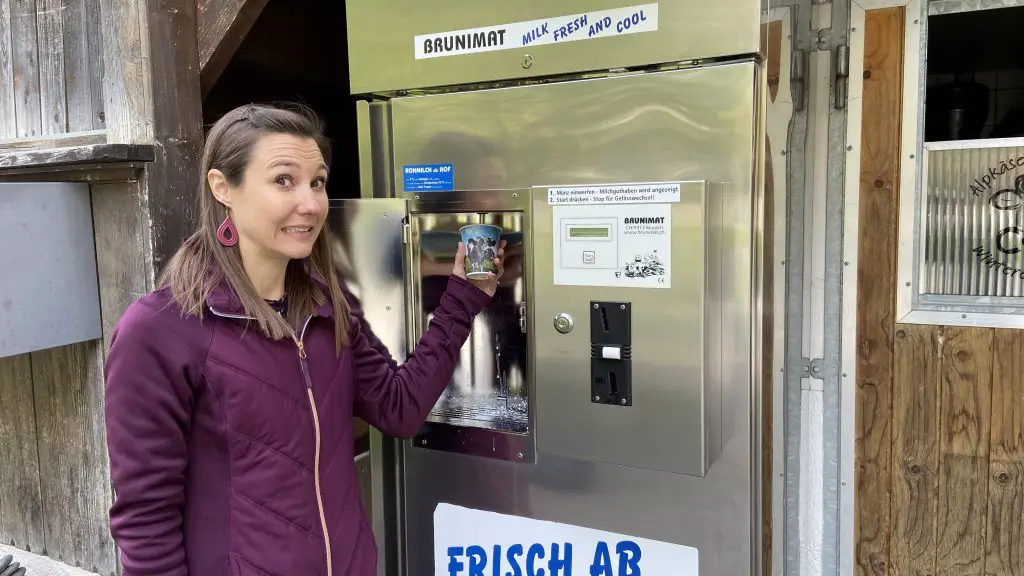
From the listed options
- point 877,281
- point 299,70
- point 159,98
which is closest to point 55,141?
point 159,98

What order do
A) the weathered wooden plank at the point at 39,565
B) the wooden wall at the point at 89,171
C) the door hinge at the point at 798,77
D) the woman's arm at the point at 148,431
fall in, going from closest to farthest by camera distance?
the woman's arm at the point at 148,431
the wooden wall at the point at 89,171
the door hinge at the point at 798,77
the weathered wooden plank at the point at 39,565

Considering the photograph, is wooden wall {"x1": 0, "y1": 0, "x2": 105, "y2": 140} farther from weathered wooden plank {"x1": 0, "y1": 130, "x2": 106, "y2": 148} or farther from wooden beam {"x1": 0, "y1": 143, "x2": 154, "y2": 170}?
wooden beam {"x1": 0, "y1": 143, "x2": 154, "y2": 170}

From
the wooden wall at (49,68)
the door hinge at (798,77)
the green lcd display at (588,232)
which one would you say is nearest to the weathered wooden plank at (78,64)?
the wooden wall at (49,68)

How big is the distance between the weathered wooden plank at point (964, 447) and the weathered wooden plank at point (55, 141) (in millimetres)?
2696

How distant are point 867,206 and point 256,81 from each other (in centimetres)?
246

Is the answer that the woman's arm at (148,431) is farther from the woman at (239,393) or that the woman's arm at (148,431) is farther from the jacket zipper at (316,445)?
the jacket zipper at (316,445)

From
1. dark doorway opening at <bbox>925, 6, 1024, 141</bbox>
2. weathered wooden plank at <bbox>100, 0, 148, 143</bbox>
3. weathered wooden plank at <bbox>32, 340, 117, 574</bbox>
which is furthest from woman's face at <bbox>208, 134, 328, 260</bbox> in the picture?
dark doorway opening at <bbox>925, 6, 1024, 141</bbox>

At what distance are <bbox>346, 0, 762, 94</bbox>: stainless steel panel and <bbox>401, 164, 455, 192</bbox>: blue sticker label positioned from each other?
0.24 meters

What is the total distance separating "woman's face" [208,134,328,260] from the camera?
1.42m

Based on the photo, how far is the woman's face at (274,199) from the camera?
4.67 ft

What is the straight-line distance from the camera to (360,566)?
158cm

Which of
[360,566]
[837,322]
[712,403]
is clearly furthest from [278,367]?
[837,322]

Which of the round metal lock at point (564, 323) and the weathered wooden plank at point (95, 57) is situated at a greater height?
the weathered wooden plank at point (95, 57)

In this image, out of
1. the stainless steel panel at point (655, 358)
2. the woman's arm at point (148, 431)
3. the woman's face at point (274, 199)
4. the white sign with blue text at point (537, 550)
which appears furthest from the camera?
the white sign with blue text at point (537, 550)
